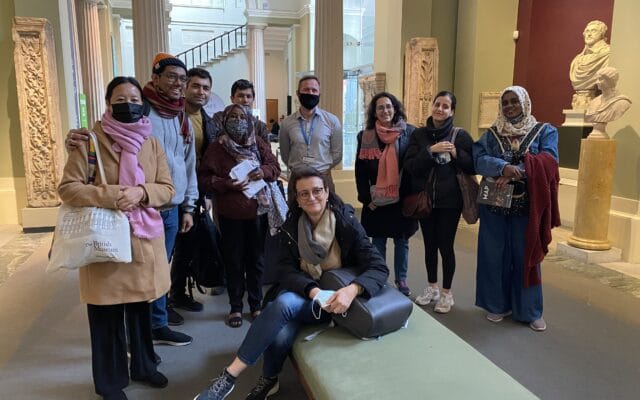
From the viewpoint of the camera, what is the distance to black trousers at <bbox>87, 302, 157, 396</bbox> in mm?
2076

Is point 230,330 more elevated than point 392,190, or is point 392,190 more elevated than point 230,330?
point 392,190

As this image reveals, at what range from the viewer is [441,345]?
2.01 m

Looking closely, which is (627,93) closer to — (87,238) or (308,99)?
(308,99)

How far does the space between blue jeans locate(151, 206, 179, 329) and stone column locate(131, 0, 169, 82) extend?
3.27 metres

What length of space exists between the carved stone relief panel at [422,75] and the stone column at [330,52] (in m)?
0.98

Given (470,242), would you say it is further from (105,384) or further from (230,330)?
(105,384)

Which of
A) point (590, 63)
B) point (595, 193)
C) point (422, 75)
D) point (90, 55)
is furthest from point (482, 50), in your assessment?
point (90, 55)

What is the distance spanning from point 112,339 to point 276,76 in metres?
17.2

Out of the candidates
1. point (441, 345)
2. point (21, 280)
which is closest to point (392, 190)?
point (441, 345)

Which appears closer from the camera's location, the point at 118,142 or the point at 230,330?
the point at 118,142

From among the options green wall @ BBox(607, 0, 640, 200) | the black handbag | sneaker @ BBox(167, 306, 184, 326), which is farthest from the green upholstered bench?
green wall @ BBox(607, 0, 640, 200)

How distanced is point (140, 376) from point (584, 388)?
7.29 ft

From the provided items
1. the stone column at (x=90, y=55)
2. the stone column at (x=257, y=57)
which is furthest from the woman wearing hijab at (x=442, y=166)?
the stone column at (x=257, y=57)

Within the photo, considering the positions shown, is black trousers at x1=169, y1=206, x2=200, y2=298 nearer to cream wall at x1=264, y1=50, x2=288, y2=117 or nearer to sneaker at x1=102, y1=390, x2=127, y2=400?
sneaker at x1=102, y1=390, x2=127, y2=400
